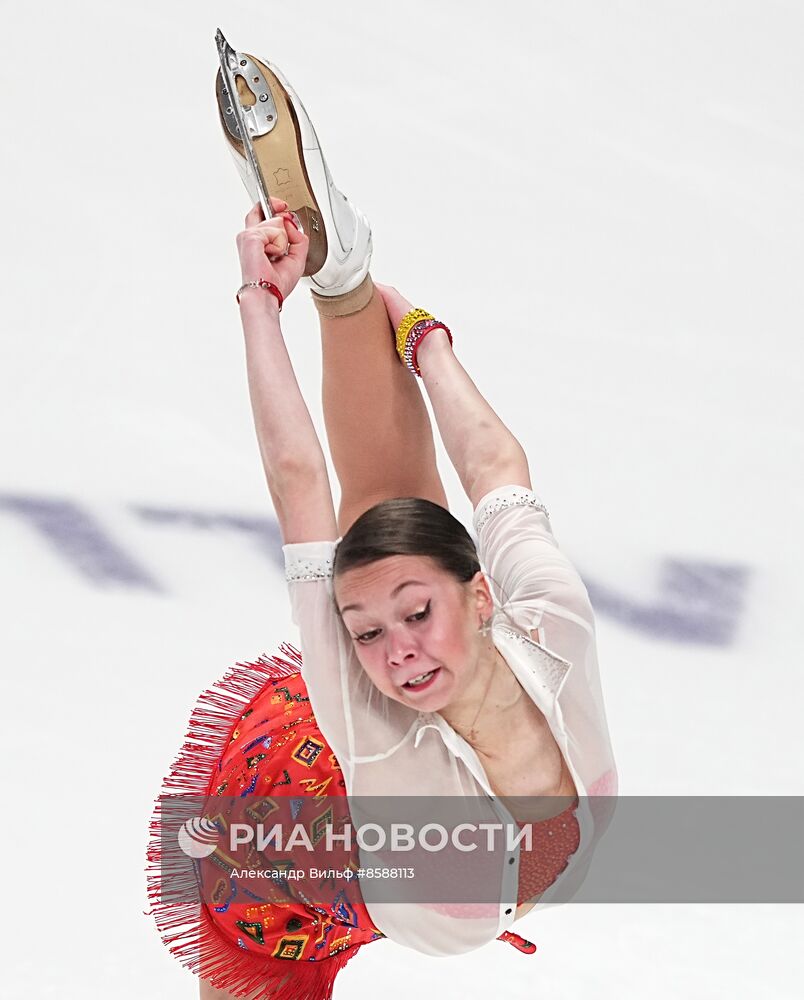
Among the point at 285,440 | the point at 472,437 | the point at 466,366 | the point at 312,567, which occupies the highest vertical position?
the point at 466,366

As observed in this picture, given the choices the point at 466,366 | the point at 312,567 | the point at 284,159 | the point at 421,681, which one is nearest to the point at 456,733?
the point at 421,681

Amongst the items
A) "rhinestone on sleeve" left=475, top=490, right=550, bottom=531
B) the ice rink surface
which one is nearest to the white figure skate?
"rhinestone on sleeve" left=475, top=490, right=550, bottom=531

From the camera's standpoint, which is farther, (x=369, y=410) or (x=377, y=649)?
(x=369, y=410)

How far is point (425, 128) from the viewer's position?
13.8 ft

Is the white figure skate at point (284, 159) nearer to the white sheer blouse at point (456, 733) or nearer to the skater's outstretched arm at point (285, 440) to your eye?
the skater's outstretched arm at point (285, 440)

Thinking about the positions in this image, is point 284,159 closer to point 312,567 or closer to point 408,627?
point 312,567

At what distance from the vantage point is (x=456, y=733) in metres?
1.79

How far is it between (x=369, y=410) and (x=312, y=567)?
29.7 inches

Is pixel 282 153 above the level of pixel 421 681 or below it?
above

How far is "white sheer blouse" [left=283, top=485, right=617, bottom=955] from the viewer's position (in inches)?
68.6

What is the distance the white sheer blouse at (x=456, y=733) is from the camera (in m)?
1.74

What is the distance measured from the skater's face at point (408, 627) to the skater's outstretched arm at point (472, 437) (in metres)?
0.39

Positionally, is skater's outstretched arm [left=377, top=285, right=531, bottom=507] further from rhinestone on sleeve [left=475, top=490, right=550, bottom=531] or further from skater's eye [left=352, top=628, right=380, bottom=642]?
skater's eye [left=352, top=628, right=380, bottom=642]

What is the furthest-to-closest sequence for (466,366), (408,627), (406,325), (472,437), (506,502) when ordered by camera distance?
(466,366) → (406,325) → (472,437) → (506,502) → (408,627)
